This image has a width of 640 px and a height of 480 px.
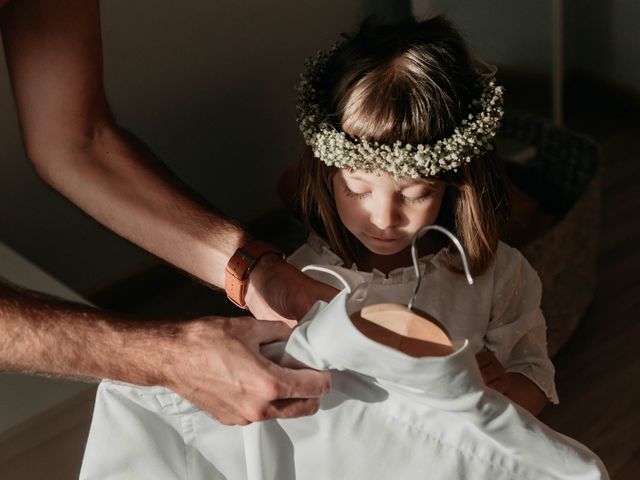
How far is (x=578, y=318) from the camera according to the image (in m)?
2.24

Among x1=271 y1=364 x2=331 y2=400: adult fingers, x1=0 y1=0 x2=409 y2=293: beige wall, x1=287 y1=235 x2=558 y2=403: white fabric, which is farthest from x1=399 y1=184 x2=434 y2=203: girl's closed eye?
x1=0 y1=0 x2=409 y2=293: beige wall

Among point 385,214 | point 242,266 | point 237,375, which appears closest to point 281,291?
point 242,266

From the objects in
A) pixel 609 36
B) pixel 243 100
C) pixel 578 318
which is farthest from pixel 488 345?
pixel 609 36

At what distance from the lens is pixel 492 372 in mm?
1386

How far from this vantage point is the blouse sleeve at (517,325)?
1.48 metres

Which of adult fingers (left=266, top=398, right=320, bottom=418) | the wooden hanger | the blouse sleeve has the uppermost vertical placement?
the wooden hanger

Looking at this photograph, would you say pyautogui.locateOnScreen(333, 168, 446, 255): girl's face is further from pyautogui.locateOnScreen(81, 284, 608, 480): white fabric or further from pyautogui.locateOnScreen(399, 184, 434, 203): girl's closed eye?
pyautogui.locateOnScreen(81, 284, 608, 480): white fabric

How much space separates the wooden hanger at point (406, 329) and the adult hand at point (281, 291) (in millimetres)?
308

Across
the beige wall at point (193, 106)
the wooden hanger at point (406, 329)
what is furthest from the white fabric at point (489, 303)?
the beige wall at point (193, 106)

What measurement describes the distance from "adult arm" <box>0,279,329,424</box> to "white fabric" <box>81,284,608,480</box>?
28mm

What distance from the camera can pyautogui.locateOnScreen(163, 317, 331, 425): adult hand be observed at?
1.04 metres

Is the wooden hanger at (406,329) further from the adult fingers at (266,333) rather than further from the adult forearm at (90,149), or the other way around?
the adult forearm at (90,149)

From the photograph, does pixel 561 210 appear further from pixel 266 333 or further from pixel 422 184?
pixel 266 333

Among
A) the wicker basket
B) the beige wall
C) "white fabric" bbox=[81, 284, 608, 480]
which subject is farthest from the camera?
the beige wall
